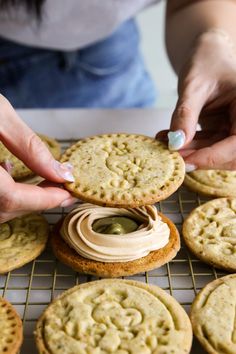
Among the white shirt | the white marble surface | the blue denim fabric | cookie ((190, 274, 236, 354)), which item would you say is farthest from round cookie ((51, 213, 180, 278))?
the blue denim fabric

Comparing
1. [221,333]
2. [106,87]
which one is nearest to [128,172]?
[221,333]

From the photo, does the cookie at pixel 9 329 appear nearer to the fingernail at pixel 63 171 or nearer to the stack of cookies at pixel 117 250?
the stack of cookies at pixel 117 250

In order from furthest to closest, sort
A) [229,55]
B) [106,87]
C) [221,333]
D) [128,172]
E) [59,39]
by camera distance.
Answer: [106,87]
[59,39]
[229,55]
[128,172]
[221,333]

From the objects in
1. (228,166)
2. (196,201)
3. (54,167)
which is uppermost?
(54,167)

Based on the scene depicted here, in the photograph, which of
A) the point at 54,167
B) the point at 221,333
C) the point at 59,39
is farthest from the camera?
the point at 59,39

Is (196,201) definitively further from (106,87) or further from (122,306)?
(106,87)

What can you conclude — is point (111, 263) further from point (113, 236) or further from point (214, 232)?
point (214, 232)

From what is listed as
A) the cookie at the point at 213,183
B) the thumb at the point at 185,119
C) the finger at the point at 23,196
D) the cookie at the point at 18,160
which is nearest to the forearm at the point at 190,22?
the thumb at the point at 185,119
